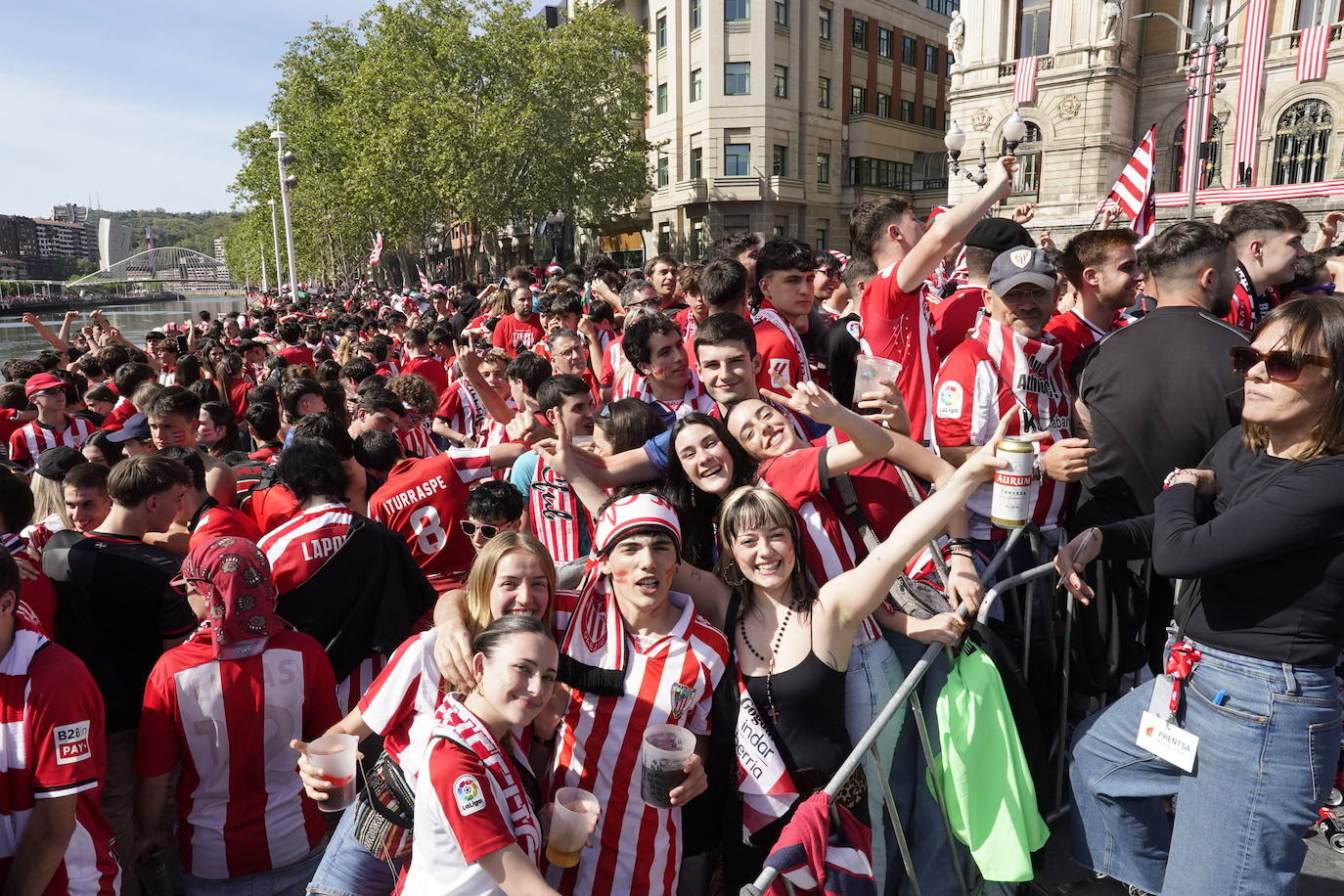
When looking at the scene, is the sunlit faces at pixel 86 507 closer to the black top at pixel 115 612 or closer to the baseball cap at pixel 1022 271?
the black top at pixel 115 612

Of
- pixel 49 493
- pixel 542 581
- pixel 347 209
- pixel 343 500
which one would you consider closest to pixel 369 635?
pixel 343 500

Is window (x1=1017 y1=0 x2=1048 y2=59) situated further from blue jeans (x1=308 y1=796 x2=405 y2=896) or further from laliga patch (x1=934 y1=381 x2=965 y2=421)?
blue jeans (x1=308 y1=796 x2=405 y2=896)

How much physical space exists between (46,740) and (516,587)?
1431 mm

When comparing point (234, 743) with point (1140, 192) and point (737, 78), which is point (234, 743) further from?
point (737, 78)

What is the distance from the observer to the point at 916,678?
2.47 meters

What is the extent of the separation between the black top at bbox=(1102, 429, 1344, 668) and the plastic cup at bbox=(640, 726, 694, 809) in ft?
5.03

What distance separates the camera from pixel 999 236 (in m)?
4.60

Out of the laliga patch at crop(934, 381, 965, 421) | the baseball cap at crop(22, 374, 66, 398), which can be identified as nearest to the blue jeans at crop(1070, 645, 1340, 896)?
the laliga patch at crop(934, 381, 965, 421)

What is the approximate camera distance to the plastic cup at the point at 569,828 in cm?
223

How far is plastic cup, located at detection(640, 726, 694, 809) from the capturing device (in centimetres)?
229

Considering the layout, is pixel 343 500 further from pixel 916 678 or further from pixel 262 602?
pixel 916 678

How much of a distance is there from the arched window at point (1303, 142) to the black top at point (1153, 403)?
35719 millimetres

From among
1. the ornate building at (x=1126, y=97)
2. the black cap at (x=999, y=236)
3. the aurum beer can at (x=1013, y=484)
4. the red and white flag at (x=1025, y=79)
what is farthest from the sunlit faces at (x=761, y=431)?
the red and white flag at (x=1025, y=79)

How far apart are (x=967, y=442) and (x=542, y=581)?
2.10m
